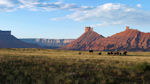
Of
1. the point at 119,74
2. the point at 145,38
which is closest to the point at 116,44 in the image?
the point at 145,38

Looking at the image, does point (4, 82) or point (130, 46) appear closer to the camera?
point (4, 82)

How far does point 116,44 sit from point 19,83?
602 ft

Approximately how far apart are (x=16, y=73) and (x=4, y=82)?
1.86 metres

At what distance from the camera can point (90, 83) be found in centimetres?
1117

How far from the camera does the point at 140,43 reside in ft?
612

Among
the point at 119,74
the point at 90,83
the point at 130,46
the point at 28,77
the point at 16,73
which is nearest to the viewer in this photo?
the point at 90,83

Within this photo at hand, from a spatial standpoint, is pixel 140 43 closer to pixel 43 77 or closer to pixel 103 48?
pixel 103 48

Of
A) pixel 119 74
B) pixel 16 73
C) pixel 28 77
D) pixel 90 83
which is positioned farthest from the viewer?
pixel 119 74

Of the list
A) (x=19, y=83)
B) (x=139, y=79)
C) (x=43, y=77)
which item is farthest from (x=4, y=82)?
(x=139, y=79)

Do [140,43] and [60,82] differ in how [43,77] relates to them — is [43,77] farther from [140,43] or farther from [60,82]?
[140,43]

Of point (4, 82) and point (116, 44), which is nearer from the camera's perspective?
point (4, 82)

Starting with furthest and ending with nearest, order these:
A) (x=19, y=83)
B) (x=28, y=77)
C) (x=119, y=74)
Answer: (x=119, y=74) < (x=28, y=77) < (x=19, y=83)

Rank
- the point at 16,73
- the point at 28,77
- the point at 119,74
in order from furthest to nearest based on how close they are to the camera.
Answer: the point at 119,74 < the point at 16,73 < the point at 28,77

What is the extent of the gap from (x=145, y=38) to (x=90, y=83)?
7696 inches
